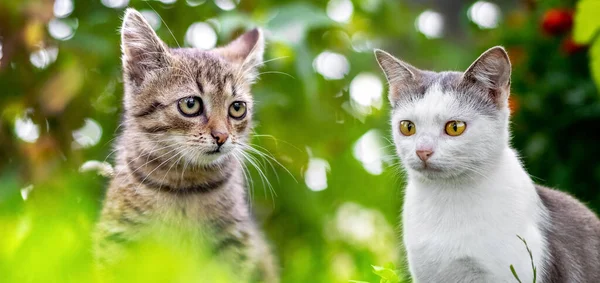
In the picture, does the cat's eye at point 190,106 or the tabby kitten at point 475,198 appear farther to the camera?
the cat's eye at point 190,106

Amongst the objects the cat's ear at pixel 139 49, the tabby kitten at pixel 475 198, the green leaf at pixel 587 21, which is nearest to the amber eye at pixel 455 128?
the tabby kitten at pixel 475 198

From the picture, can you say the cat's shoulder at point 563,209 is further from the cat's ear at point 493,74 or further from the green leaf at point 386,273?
the green leaf at point 386,273

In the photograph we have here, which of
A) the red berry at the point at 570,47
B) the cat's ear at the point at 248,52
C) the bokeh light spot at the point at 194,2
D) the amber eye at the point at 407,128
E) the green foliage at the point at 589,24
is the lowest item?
the amber eye at the point at 407,128

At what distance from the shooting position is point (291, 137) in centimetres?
404

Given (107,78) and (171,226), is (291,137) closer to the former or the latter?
(107,78)

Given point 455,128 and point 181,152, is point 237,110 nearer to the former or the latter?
point 181,152

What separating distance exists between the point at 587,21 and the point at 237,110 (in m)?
1.22

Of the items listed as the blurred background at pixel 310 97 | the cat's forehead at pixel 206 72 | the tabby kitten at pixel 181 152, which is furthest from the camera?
the blurred background at pixel 310 97

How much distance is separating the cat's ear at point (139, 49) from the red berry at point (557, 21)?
92.3 inches

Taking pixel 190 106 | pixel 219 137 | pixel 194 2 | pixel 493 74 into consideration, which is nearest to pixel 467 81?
pixel 493 74

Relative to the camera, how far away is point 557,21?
3.89 metres

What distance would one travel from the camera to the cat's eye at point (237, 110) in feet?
8.28

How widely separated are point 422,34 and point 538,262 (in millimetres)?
2873

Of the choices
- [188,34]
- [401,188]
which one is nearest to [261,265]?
[401,188]
